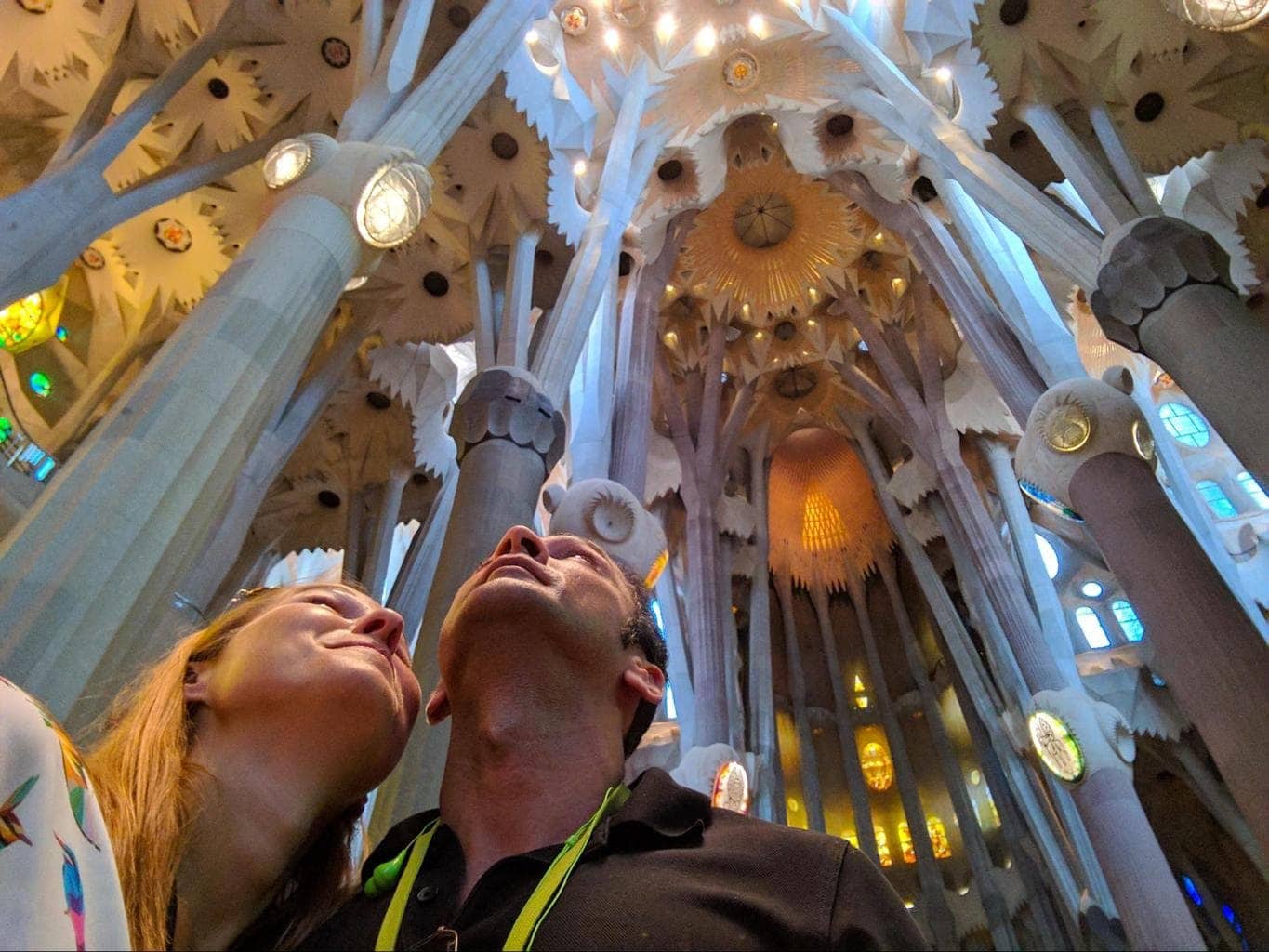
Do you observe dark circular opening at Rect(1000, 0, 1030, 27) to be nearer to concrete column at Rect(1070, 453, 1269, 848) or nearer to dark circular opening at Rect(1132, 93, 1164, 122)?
dark circular opening at Rect(1132, 93, 1164, 122)

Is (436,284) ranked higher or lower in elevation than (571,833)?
higher

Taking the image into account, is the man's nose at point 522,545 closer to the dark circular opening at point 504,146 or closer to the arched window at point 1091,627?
the dark circular opening at point 504,146

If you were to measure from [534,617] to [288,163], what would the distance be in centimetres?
384

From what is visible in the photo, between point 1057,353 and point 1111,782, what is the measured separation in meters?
4.98

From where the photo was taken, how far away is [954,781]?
658 inches

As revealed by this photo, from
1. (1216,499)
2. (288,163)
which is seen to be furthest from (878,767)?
(288,163)

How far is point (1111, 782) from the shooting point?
9.91 m

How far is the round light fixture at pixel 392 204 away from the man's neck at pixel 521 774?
345 centimetres

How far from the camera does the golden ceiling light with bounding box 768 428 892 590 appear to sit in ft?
67.7

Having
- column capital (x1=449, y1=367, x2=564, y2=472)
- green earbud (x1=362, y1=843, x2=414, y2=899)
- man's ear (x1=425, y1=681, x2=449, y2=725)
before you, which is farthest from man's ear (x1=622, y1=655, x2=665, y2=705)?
column capital (x1=449, y1=367, x2=564, y2=472)

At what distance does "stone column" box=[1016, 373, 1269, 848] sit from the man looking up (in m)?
5.54

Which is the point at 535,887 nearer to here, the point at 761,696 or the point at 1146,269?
the point at 1146,269

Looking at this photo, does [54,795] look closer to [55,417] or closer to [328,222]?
[328,222]

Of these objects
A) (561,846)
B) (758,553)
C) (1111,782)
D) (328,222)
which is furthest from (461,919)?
(758,553)
